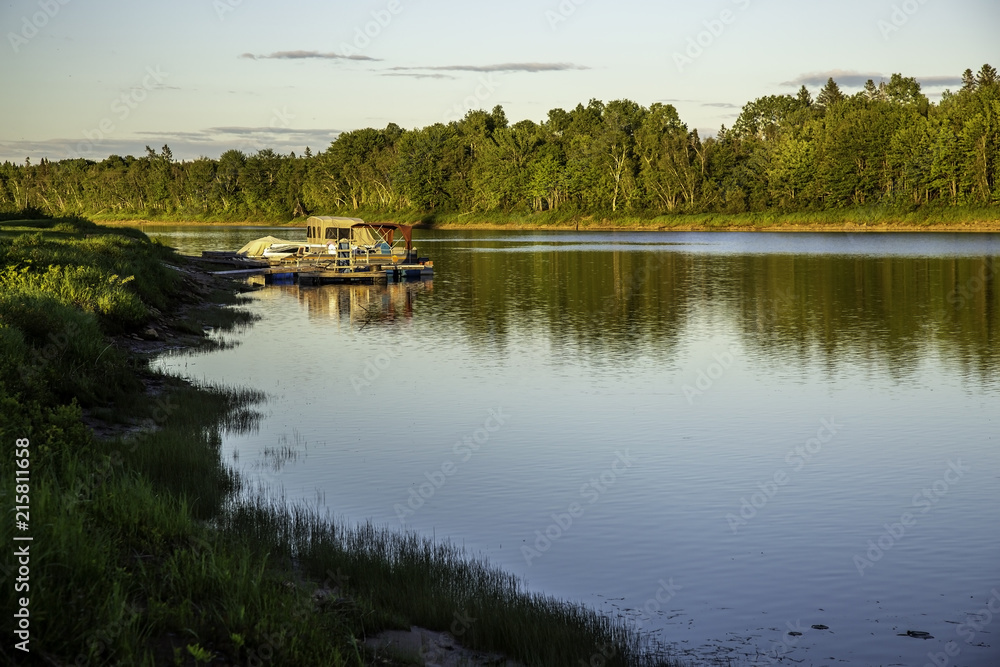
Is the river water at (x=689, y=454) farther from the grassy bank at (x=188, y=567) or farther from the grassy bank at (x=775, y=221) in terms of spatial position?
the grassy bank at (x=775, y=221)

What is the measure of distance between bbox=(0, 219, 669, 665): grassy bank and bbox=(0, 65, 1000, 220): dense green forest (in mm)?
119322

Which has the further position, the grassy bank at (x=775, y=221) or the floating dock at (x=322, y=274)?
the grassy bank at (x=775, y=221)

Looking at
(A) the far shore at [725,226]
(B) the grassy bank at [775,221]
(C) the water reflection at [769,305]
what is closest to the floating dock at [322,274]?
(C) the water reflection at [769,305]

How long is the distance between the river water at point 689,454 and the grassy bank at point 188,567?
1.09 metres

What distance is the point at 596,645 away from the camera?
8.84 m

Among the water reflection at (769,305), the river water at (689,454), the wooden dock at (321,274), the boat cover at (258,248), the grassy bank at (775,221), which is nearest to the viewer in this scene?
the river water at (689,454)

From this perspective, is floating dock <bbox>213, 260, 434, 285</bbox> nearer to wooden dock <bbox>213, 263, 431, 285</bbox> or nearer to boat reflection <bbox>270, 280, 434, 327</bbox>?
wooden dock <bbox>213, 263, 431, 285</bbox>

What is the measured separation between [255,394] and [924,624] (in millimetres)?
16222

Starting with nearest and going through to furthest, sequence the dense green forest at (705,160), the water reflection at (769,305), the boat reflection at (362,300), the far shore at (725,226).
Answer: the water reflection at (769,305) < the boat reflection at (362,300) < the far shore at (725,226) < the dense green forest at (705,160)

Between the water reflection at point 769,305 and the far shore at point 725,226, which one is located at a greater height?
the far shore at point 725,226

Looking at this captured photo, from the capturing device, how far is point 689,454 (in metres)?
17.2

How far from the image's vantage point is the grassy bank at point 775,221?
11369 cm

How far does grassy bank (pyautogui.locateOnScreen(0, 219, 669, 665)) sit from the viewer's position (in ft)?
23.1

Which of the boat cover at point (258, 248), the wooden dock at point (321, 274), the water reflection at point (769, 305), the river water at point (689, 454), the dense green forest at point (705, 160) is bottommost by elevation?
the river water at point (689, 454)
